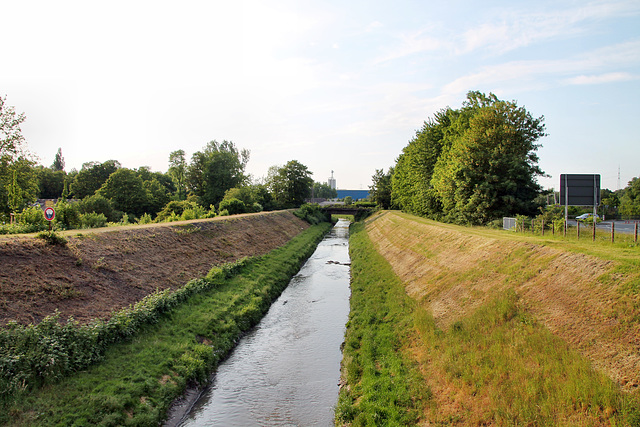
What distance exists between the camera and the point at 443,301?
48.1 feet

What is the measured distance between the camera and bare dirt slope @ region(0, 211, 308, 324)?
11.2 m

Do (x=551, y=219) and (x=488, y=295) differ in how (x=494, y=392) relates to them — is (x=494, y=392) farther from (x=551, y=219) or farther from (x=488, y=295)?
(x=551, y=219)

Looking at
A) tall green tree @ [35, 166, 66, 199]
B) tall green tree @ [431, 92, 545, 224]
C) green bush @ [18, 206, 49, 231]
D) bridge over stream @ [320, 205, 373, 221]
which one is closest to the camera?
green bush @ [18, 206, 49, 231]

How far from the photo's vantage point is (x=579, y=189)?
2397 cm

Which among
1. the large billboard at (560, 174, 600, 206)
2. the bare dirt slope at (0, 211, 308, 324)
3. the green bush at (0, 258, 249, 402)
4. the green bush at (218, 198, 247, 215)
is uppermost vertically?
the large billboard at (560, 174, 600, 206)

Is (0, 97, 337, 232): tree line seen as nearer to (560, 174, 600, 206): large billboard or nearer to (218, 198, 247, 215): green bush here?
(218, 198, 247, 215): green bush

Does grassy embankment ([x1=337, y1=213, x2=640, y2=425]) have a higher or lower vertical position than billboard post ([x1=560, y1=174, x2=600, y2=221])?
lower

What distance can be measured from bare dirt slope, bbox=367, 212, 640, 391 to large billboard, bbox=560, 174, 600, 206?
8247 millimetres

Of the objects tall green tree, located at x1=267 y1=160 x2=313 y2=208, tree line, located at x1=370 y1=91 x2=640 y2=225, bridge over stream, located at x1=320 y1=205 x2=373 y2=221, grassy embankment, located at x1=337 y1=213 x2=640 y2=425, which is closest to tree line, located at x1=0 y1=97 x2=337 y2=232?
tall green tree, located at x1=267 y1=160 x2=313 y2=208

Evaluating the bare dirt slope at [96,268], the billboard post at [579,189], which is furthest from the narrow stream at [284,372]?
the billboard post at [579,189]

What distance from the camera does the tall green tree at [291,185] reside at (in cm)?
8788

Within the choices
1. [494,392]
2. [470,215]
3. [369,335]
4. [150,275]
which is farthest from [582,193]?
[150,275]

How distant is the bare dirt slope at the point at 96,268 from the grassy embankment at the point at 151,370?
182 centimetres

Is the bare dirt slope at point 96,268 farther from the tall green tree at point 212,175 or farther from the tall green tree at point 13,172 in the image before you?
the tall green tree at point 212,175
